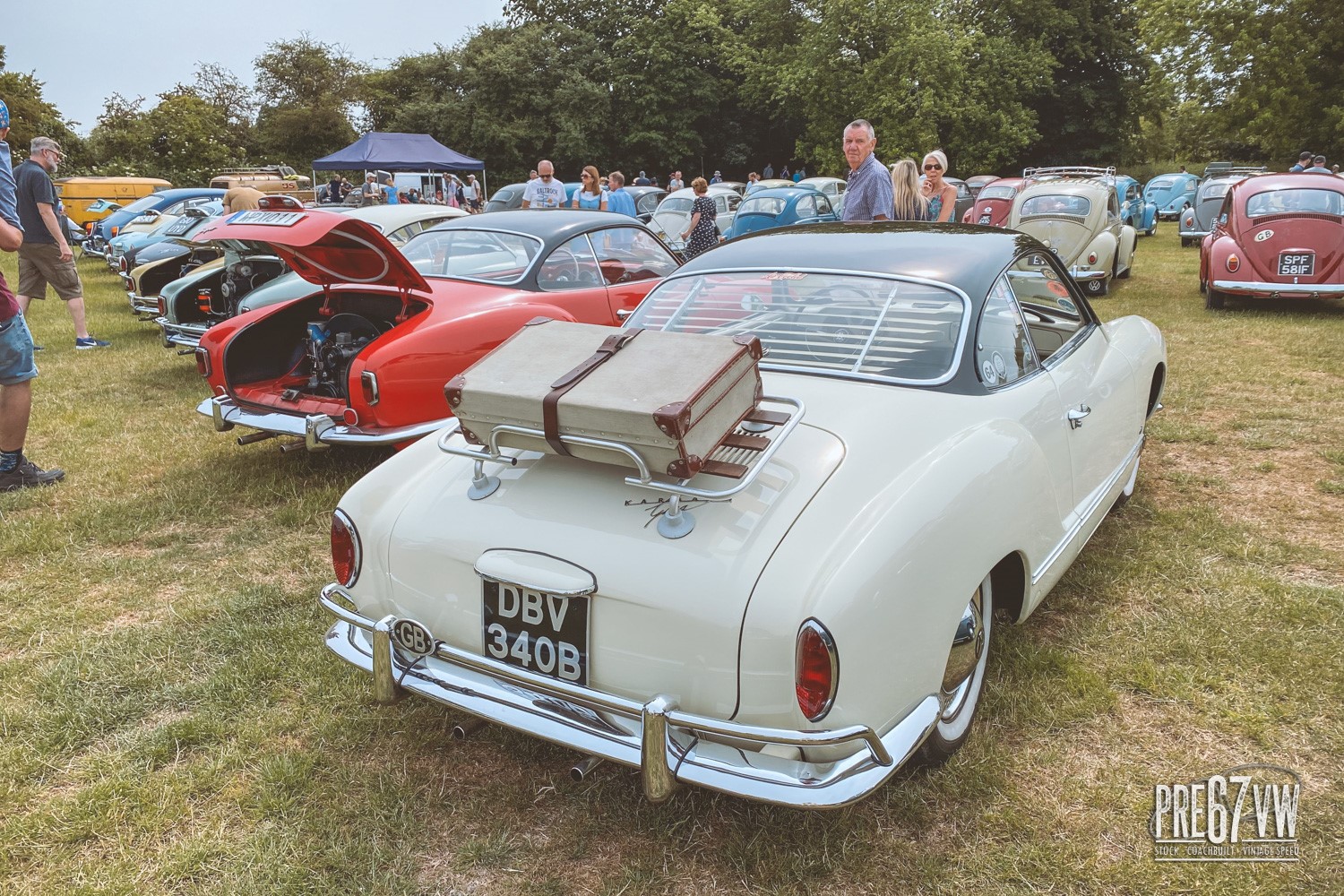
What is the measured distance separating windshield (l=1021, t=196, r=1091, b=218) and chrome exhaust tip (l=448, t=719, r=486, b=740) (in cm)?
1095

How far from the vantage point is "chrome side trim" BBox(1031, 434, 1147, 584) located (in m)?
2.83

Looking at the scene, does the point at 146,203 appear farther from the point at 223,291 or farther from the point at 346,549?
the point at 346,549

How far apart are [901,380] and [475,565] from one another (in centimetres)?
144

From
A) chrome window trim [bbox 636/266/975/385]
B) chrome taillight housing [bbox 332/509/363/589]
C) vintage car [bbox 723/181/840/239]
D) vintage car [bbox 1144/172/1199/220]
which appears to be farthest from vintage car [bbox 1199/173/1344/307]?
vintage car [bbox 1144/172/1199/220]

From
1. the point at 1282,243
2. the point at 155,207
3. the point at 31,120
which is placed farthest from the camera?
the point at 31,120

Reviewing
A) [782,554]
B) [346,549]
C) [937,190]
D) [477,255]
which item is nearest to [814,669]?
[782,554]

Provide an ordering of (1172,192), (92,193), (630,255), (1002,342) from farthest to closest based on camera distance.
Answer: (1172,192), (92,193), (630,255), (1002,342)

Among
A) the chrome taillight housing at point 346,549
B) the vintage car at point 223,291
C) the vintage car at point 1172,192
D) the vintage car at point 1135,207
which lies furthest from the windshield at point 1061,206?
the vintage car at point 1172,192

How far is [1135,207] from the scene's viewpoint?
18.9m

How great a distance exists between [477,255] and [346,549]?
3674mm

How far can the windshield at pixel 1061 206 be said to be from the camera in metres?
11.4

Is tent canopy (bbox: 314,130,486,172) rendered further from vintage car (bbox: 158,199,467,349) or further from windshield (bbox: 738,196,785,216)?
vintage car (bbox: 158,199,467,349)

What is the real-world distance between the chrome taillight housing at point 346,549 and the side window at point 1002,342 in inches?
79.6

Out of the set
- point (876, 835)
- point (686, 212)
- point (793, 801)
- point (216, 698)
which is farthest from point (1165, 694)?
point (686, 212)
